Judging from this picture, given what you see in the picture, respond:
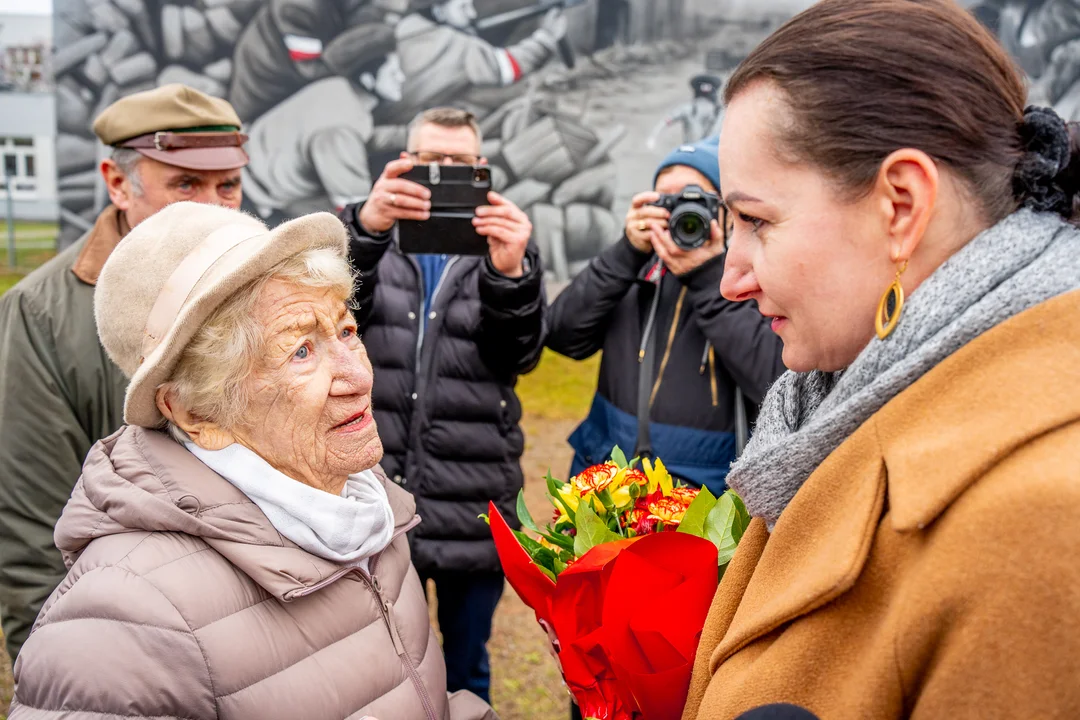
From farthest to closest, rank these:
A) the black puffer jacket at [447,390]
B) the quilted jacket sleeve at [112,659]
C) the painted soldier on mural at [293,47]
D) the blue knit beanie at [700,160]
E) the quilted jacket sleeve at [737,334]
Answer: the painted soldier on mural at [293,47]
the black puffer jacket at [447,390]
the blue knit beanie at [700,160]
the quilted jacket sleeve at [737,334]
the quilted jacket sleeve at [112,659]

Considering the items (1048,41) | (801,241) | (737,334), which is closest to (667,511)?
(801,241)

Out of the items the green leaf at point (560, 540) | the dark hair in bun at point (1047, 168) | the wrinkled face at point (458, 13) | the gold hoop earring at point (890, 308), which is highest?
the wrinkled face at point (458, 13)

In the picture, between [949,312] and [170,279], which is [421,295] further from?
[949,312]

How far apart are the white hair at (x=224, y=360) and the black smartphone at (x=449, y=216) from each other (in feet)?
4.66

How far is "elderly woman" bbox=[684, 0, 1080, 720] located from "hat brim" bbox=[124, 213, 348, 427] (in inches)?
35.6

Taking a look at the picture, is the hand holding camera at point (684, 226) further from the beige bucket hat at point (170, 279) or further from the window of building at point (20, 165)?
the window of building at point (20, 165)

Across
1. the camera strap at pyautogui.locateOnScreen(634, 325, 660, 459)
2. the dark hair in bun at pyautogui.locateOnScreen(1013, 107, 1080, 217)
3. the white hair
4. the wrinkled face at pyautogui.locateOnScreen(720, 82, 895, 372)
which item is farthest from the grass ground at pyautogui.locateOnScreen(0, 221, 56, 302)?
the dark hair in bun at pyautogui.locateOnScreen(1013, 107, 1080, 217)

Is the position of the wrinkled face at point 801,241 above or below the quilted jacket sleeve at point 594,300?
above

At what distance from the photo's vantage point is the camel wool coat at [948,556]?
35.5 inches

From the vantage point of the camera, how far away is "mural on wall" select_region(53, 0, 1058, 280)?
1204cm

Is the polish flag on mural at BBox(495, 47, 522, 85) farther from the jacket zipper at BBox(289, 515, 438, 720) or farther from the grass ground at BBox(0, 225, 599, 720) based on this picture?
the jacket zipper at BBox(289, 515, 438, 720)

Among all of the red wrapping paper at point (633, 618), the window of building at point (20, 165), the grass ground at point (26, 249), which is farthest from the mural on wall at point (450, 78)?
the window of building at point (20, 165)

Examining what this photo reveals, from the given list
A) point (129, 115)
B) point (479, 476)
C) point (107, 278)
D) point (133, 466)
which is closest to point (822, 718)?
point (133, 466)

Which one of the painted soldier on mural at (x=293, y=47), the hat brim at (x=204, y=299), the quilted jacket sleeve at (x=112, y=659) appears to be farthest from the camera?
the painted soldier on mural at (x=293, y=47)
